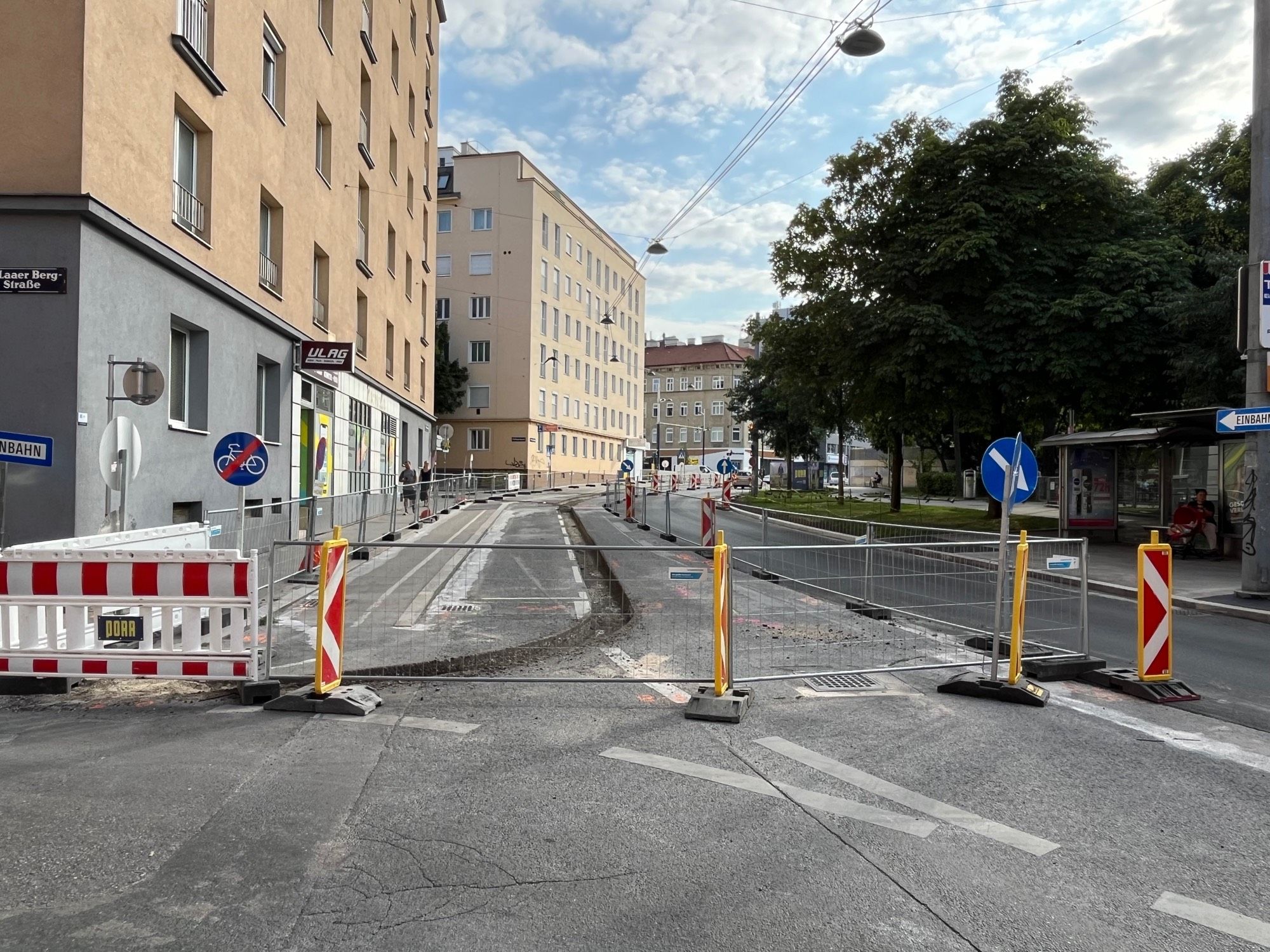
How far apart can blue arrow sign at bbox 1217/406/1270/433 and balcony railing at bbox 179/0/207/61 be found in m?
15.6

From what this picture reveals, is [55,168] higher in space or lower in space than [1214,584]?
higher

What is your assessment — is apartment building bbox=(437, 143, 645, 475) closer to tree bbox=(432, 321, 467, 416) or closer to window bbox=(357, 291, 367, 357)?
tree bbox=(432, 321, 467, 416)

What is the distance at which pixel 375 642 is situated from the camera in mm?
7273

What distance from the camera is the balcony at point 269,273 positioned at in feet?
56.7

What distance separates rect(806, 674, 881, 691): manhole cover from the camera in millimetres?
7027

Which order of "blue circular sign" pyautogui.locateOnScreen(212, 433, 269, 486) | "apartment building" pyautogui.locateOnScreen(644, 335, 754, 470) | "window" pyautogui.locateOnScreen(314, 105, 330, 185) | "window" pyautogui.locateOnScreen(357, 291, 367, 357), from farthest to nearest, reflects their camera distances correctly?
"apartment building" pyautogui.locateOnScreen(644, 335, 754, 470)
"window" pyautogui.locateOnScreen(357, 291, 367, 357)
"window" pyautogui.locateOnScreen(314, 105, 330, 185)
"blue circular sign" pyautogui.locateOnScreen(212, 433, 269, 486)

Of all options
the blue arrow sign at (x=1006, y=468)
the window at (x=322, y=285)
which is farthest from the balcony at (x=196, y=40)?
the blue arrow sign at (x=1006, y=468)

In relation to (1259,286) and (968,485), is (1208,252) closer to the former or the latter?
(1259,286)

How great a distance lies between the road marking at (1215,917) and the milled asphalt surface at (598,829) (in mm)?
51

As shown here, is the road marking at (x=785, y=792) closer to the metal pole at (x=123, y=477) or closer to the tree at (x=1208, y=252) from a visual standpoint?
the metal pole at (x=123, y=477)

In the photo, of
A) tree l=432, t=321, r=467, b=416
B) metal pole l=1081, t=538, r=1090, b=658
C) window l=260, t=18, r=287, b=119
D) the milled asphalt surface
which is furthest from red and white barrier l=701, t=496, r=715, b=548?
tree l=432, t=321, r=467, b=416

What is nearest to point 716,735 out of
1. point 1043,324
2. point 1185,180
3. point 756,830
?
point 756,830

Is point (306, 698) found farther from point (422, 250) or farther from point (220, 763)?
point (422, 250)

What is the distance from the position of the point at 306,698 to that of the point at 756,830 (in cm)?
345
